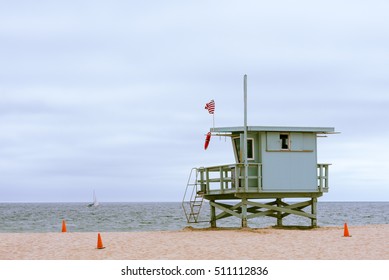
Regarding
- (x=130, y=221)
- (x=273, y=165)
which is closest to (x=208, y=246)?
(x=273, y=165)

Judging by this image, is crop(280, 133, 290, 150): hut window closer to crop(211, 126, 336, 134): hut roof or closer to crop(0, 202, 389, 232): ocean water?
crop(211, 126, 336, 134): hut roof

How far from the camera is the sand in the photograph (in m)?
18.6

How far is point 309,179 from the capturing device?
90.2ft

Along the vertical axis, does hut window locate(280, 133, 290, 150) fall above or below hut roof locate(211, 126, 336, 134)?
below

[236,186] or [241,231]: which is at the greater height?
[236,186]

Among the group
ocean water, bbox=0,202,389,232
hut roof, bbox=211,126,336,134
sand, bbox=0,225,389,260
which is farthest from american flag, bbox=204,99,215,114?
ocean water, bbox=0,202,389,232

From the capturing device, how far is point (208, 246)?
67.9ft

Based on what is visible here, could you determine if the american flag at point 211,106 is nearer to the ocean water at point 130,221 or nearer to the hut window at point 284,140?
the hut window at point 284,140

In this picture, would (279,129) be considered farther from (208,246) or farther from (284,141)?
(208,246)

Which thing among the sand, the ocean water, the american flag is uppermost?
the american flag

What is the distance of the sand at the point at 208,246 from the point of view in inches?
733
